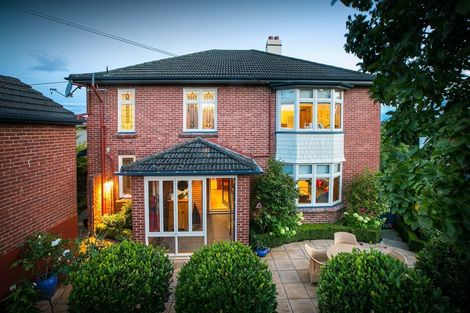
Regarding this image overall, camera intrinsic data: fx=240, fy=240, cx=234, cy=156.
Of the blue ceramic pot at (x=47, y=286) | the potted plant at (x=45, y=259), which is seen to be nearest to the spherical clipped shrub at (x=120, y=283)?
the potted plant at (x=45, y=259)

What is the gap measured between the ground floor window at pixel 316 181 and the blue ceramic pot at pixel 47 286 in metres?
8.61

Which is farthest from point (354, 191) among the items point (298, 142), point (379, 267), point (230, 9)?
point (230, 9)

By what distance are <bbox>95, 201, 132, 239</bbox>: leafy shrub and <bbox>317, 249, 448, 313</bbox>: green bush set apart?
7.89 metres

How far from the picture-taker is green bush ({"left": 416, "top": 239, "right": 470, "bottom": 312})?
14.5 ft

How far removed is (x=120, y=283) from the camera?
4238 mm

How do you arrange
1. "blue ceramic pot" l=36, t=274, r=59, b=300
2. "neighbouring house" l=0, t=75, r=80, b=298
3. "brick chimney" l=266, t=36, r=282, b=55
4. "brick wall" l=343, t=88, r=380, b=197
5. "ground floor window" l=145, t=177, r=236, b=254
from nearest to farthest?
"neighbouring house" l=0, t=75, r=80, b=298, "blue ceramic pot" l=36, t=274, r=59, b=300, "ground floor window" l=145, t=177, r=236, b=254, "brick wall" l=343, t=88, r=380, b=197, "brick chimney" l=266, t=36, r=282, b=55

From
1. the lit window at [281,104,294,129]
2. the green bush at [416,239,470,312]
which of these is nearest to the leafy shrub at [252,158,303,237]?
the lit window at [281,104,294,129]

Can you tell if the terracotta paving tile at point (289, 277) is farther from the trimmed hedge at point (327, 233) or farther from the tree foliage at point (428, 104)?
the tree foliage at point (428, 104)

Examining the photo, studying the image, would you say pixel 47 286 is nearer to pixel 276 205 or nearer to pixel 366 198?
pixel 276 205

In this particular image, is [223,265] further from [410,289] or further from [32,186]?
[32,186]

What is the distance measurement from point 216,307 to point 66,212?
19.9ft

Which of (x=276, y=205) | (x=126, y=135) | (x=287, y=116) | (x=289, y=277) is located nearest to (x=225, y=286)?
(x=289, y=277)

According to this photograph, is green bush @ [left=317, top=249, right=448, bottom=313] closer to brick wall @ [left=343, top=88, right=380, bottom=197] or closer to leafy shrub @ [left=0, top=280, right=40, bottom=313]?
leafy shrub @ [left=0, top=280, right=40, bottom=313]

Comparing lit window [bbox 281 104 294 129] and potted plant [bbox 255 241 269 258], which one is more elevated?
lit window [bbox 281 104 294 129]
